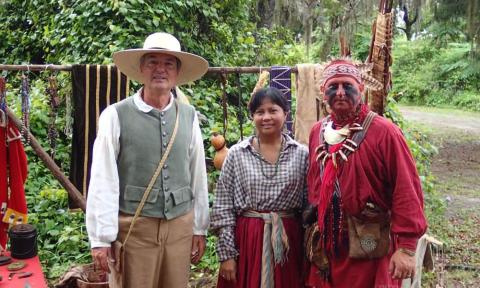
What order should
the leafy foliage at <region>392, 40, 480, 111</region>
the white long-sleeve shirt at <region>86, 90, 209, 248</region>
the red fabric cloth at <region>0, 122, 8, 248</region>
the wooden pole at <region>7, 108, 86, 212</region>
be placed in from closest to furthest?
1. the white long-sleeve shirt at <region>86, 90, 209, 248</region>
2. the red fabric cloth at <region>0, 122, 8, 248</region>
3. the wooden pole at <region>7, 108, 86, 212</region>
4. the leafy foliage at <region>392, 40, 480, 111</region>

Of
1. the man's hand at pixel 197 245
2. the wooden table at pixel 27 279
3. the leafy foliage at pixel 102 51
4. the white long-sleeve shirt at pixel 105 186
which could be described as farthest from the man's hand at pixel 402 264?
the leafy foliage at pixel 102 51

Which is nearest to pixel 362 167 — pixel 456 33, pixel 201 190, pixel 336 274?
pixel 336 274

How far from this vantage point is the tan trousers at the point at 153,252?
8.81 feet

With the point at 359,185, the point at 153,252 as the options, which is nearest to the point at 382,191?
the point at 359,185

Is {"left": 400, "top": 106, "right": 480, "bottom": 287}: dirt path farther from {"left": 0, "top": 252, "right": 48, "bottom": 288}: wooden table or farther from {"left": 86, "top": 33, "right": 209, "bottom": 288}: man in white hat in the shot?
{"left": 0, "top": 252, "right": 48, "bottom": 288}: wooden table

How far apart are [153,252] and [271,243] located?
2.18 feet

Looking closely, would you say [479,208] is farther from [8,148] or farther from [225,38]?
[8,148]

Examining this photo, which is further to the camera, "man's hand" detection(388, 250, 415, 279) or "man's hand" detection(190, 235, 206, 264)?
"man's hand" detection(190, 235, 206, 264)

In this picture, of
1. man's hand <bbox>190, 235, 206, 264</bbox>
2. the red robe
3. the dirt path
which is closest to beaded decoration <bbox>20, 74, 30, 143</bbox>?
man's hand <bbox>190, 235, 206, 264</bbox>

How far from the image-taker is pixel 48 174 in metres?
6.02

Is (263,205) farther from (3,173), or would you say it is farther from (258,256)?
(3,173)

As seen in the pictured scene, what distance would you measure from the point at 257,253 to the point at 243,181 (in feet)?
1.38

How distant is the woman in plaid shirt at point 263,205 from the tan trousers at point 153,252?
0.23m

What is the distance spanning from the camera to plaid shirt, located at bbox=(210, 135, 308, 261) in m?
2.79
